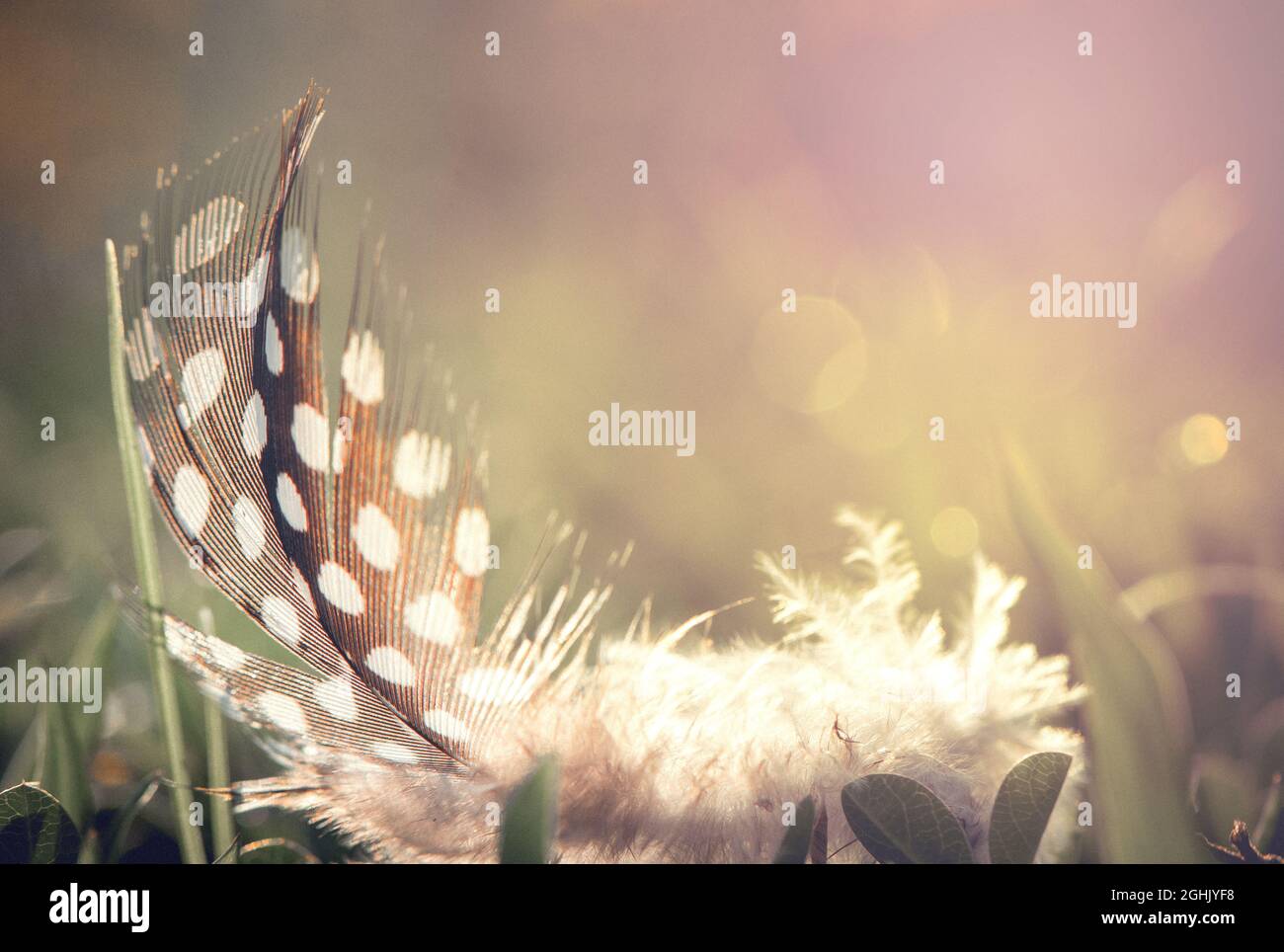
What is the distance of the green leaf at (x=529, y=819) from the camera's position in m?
0.94

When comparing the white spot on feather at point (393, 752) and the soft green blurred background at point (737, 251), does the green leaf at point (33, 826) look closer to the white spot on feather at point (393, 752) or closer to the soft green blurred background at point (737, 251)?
the soft green blurred background at point (737, 251)

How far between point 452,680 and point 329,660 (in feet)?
0.51

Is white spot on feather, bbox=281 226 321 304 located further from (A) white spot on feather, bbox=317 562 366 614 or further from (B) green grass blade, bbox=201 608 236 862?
(B) green grass blade, bbox=201 608 236 862

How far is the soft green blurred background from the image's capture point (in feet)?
3.83

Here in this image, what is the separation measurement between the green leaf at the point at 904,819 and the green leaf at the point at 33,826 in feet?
3.32

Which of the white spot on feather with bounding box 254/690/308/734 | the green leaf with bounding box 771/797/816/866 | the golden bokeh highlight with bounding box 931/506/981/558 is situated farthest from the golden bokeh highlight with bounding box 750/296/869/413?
the white spot on feather with bounding box 254/690/308/734

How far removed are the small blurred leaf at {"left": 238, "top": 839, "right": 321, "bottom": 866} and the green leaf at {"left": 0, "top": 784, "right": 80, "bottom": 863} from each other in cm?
22

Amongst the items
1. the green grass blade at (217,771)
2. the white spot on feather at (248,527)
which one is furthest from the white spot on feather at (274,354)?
the green grass blade at (217,771)

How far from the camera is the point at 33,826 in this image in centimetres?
107

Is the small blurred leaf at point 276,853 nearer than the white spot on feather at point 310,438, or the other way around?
the white spot on feather at point 310,438

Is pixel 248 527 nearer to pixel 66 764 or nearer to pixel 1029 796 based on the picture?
pixel 66 764
